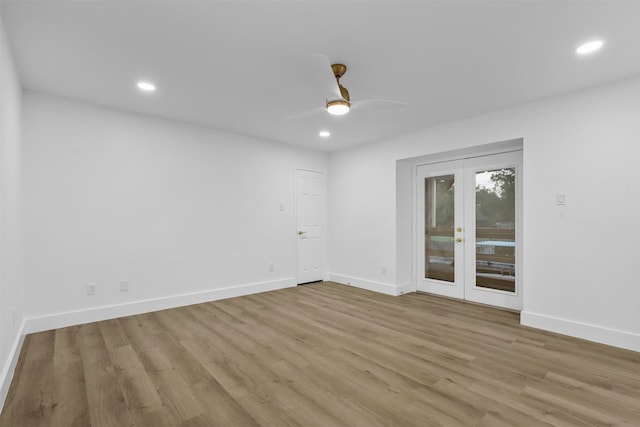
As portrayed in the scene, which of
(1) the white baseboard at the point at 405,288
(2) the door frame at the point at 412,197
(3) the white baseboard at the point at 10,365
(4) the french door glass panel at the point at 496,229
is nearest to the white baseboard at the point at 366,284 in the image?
(1) the white baseboard at the point at 405,288

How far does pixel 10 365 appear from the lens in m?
2.48

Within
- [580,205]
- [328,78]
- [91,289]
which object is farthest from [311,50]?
[91,289]

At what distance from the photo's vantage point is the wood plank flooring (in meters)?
1.98

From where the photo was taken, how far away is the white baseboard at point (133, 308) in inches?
135

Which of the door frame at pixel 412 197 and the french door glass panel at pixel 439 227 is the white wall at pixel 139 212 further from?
the french door glass panel at pixel 439 227

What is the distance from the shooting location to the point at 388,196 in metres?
5.29

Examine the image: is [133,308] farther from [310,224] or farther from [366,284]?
[366,284]

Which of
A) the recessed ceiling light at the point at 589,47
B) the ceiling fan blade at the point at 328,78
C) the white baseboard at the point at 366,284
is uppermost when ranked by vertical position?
the recessed ceiling light at the point at 589,47

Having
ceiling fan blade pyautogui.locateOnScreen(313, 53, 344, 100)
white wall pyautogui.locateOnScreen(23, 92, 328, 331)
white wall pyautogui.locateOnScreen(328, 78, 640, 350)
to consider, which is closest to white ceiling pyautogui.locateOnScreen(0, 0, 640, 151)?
ceiling fan blade pyautogui.locateOnScreen(313, 53, 344, 100)

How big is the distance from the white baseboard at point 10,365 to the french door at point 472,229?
16.8 ft

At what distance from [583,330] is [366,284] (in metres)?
3.06

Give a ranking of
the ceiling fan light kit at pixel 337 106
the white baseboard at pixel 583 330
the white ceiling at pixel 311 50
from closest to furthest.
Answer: the white ceiling at pixel 311 50 → the ceiling fan light kit at pixel 337 106 → the white baseboard at pixel 583 330

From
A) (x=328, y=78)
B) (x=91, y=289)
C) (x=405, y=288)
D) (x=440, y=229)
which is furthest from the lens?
(x=405, y=288)

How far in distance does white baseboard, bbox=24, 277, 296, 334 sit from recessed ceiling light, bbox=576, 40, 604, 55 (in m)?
4.94
